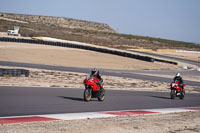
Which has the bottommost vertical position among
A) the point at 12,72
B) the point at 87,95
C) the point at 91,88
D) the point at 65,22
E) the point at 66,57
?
the point at 66,57

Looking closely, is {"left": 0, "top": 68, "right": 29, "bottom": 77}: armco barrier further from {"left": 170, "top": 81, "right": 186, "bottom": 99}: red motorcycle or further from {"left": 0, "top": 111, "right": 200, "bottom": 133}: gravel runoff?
{"left": 0, "top": 111, "right": 200, "bottom": 133}: gravel runoff

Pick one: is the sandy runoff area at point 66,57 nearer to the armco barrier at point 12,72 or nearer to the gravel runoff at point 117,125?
the armco barrier at point 12,72

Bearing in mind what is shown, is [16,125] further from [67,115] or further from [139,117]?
[139,117]

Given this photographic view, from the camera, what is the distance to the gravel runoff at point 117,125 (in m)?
8.92

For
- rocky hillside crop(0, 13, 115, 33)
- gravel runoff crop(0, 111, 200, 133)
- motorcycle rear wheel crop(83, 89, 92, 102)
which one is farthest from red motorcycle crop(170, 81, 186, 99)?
rocky hillside crop(0, 13, 115, 33)

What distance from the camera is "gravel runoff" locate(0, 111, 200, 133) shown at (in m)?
8.92

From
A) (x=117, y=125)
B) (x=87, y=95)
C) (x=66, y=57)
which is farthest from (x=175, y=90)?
(x=66, y=57)

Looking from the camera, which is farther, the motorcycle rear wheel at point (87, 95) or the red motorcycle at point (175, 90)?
the red motorcycle at point (175, 90)

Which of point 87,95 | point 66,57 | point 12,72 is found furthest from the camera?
point 66,57

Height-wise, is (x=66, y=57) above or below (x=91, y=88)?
below

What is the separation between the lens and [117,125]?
33.2ft

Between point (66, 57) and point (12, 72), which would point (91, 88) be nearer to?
point (12, 72)

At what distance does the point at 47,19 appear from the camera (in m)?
162

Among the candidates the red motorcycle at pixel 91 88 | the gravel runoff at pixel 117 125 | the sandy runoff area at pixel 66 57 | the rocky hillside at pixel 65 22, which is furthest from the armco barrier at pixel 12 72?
the rocky hillside at pixel 65 22
